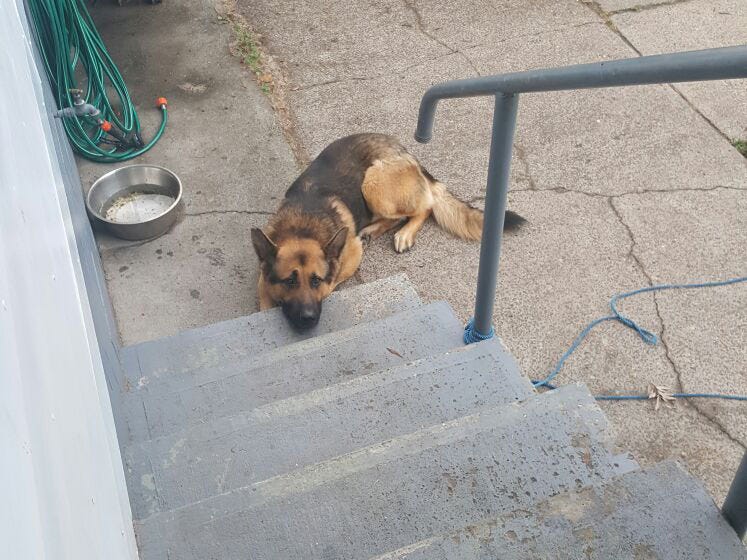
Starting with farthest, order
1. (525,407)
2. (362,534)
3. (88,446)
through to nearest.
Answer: (525,407)
(362,534)
(88,446)

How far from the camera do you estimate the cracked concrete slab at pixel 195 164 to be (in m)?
4.08

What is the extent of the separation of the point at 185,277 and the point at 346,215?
1.12 m

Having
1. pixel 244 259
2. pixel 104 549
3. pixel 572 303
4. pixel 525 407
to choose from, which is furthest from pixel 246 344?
pixel 104 549

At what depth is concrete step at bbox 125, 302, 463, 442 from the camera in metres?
2.64

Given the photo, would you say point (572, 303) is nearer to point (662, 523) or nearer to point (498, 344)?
point (498, 344)

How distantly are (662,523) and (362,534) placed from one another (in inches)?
30.2

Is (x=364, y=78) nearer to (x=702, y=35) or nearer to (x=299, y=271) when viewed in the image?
(x=299, y=271)

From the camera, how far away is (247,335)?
132 inches

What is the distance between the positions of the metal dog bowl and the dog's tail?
1.72 m

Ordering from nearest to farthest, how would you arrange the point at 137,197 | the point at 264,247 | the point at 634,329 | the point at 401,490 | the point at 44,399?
the point at 44,399
the point at 401,490
the point at 634,329
the point at 264,247
the point at 137,197

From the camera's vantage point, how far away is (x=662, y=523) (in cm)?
146

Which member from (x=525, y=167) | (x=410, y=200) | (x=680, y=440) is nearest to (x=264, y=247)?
(x=410, y=200)

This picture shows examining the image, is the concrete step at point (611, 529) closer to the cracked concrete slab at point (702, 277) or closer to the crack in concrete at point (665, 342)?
the crack in concrete at point (665, 342)

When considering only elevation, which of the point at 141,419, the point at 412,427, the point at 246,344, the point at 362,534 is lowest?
the point at 246,344
